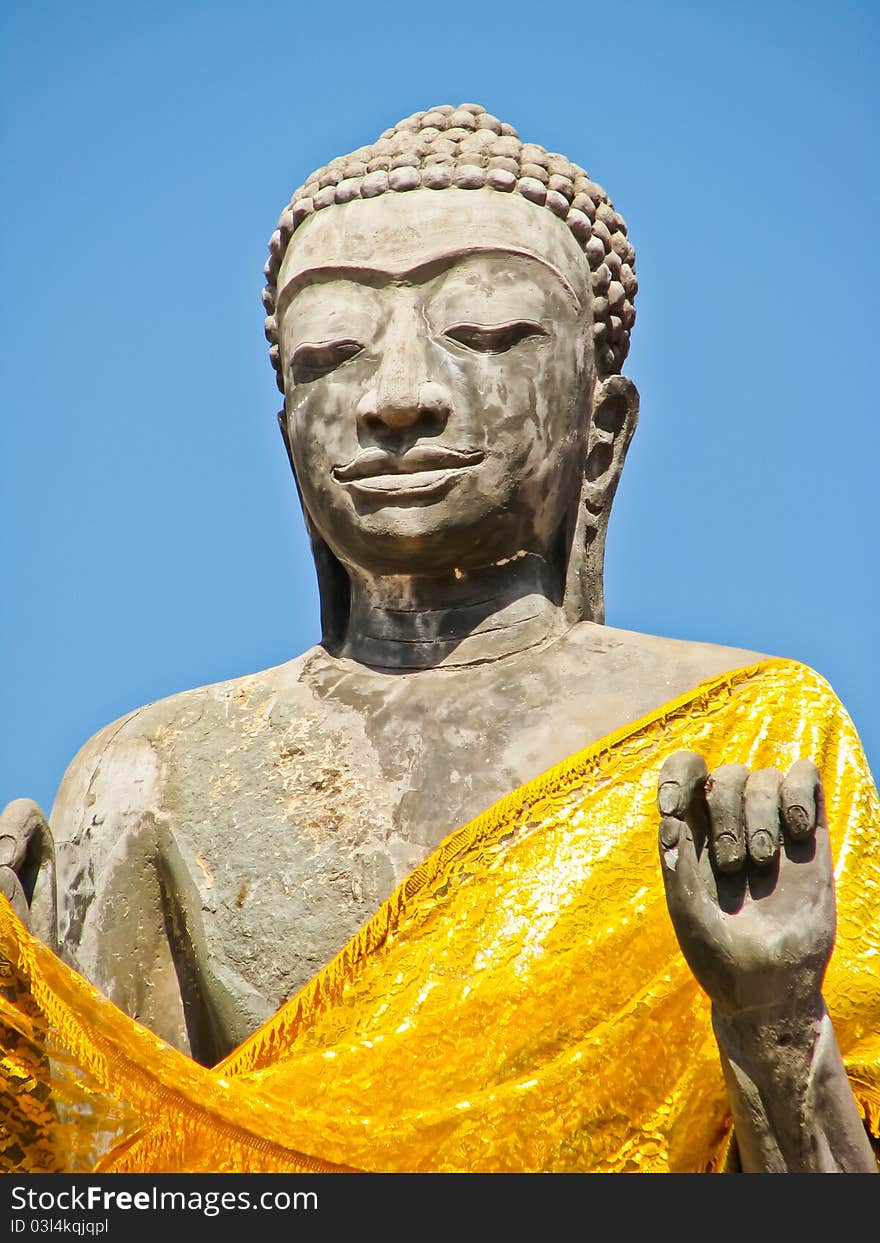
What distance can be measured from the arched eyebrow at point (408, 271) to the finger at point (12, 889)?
260 cm

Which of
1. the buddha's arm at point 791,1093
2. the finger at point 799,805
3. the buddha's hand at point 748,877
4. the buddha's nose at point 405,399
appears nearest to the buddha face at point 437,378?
the buddha's nose at point 405,399

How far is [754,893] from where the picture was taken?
354 inches

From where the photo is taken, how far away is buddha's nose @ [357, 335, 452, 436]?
426 inches

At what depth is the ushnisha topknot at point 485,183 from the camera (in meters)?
11.4

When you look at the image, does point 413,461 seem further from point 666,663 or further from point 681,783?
point 681,783

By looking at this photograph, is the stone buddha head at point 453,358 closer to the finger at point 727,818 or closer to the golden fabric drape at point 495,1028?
the golden fabric drape at point 495,1028

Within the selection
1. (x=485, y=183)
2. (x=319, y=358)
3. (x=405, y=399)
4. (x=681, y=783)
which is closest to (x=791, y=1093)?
(x=681, y=783)

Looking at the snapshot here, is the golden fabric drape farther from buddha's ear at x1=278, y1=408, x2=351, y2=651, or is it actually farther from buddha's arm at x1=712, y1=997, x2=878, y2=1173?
buddha's ear at x1=278, y1=408, x2=351, y2=651

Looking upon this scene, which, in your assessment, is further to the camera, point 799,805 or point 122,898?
point 122,898

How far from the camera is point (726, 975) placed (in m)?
9.00

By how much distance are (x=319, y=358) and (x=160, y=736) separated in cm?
149

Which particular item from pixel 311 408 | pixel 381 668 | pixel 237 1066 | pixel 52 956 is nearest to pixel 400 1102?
pixel 237 1066

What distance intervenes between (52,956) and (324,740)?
5.41ft
